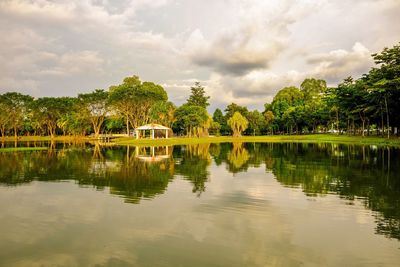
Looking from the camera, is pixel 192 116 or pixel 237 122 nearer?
pixel 192 116

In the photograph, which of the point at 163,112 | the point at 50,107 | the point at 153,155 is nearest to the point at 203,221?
the point at 153,155

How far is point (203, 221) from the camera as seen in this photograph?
1143 centimetres

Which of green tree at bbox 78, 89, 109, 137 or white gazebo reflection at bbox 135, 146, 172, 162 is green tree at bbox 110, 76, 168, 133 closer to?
green tree at bbox 78, 89, 109, 137

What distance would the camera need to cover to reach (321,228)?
10.6 m

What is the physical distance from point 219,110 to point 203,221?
129 meters

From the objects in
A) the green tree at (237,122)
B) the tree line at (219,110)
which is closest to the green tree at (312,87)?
the tree line at (219,110)

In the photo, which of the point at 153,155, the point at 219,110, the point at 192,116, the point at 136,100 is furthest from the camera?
the point at 219,110

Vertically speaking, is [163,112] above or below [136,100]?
below

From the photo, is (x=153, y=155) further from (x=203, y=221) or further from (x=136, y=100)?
(x=136, y=100)

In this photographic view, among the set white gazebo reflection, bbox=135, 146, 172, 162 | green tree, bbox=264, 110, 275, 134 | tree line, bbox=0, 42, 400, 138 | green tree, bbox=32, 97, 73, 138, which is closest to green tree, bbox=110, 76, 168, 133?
tree line, bbox=0, 42, 400, 138

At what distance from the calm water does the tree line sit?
1685 inches

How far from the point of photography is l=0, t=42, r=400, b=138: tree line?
192 feet

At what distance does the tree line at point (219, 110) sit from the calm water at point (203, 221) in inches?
1685

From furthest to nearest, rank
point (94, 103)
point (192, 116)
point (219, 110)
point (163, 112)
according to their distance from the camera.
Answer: point (219, 110) → point (94, 103) → point (192, 116) → point (163, 112)
